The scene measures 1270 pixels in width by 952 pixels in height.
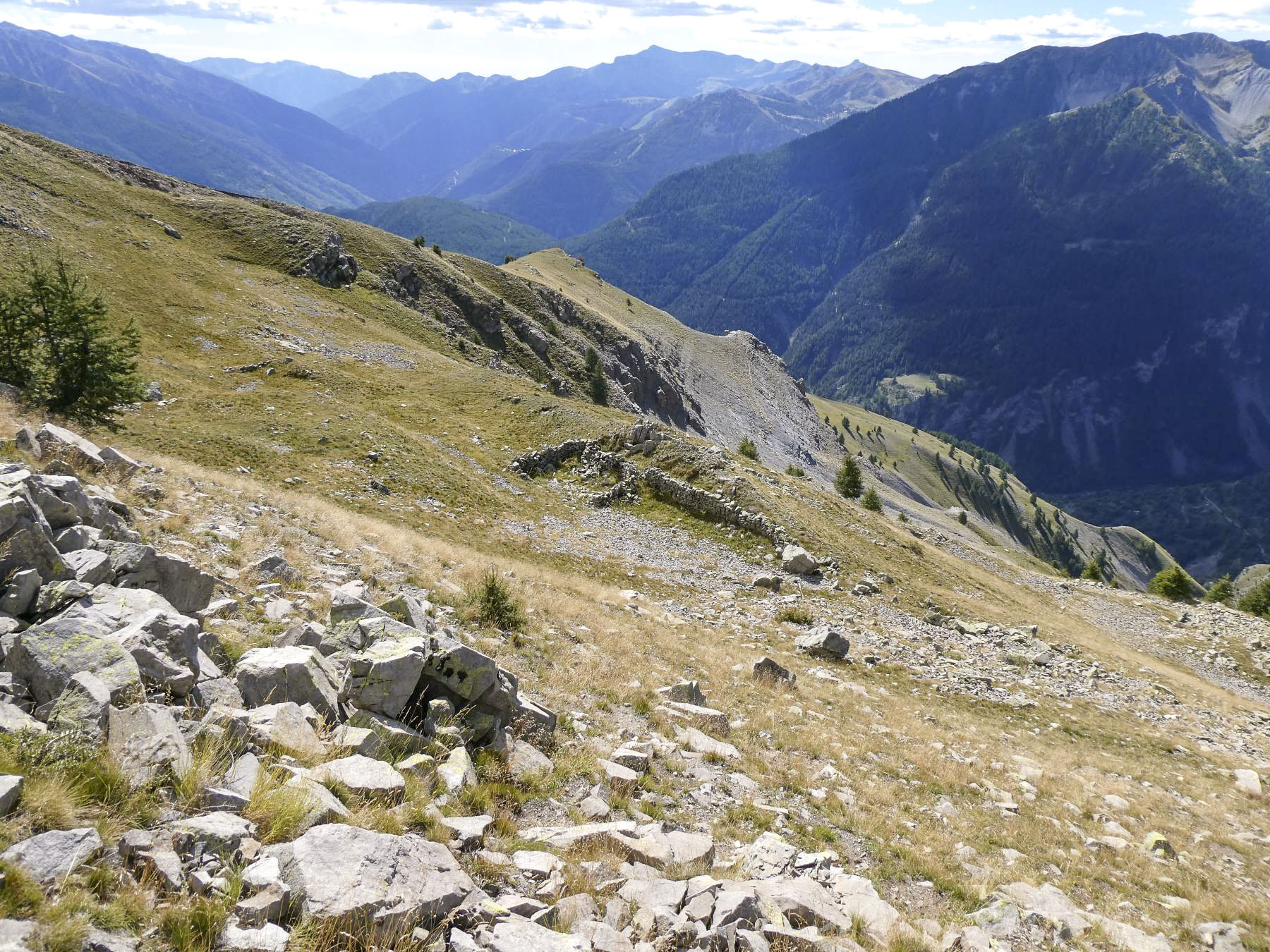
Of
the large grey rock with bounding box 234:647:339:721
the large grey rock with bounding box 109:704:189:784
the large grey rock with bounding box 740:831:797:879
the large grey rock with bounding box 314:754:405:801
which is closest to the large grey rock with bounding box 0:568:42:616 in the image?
the large grey rock with bounding box 234:647:339:721

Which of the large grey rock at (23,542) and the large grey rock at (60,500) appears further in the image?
the large grey rock at (60,500)

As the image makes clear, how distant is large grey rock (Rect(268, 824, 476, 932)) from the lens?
5.79 metres

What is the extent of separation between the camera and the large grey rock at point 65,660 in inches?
279

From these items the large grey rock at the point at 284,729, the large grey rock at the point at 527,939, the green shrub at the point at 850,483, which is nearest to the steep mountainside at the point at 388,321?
the green shrub at the point at 850,483

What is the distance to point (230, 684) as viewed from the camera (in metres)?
8.70

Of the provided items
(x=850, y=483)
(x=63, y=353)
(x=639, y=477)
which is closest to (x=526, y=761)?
(x=63, y=353)

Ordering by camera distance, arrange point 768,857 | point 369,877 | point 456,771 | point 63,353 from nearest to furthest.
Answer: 1. point 369,877
2. point 456,771
3. point 768,857
4. point 63,353

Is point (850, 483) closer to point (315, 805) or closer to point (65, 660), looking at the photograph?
point (315, 805)

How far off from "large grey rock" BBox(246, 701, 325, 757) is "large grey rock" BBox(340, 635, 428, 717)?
1075 millimetres

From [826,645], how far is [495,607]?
1233 cm

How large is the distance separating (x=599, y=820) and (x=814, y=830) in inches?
154

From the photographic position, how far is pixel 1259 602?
212 feet

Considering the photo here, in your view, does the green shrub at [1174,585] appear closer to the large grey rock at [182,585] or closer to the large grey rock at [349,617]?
the large grey rock at [349,617]

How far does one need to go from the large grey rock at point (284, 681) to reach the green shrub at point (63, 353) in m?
22.0
